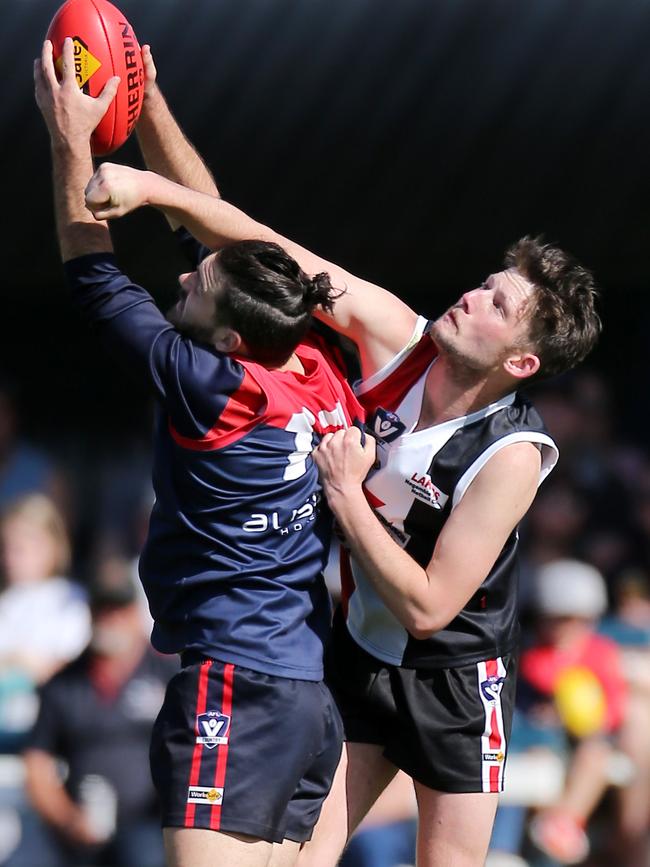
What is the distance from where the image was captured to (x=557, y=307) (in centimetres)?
317

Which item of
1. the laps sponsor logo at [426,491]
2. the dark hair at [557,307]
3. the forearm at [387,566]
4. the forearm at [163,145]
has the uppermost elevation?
the dark hair at [557,307]

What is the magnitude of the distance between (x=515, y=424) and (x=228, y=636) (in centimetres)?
78

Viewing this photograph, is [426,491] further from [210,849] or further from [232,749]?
[210,849]

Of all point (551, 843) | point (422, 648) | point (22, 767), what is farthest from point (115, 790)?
point (422, 648)

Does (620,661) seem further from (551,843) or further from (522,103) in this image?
(522,103)

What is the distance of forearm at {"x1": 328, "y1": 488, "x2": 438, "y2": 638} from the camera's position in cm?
300

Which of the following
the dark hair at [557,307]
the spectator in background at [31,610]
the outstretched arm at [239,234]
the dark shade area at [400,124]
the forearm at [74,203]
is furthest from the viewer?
the spectator in background at [31,610]

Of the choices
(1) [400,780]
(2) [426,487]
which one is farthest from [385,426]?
(1) [400,780]

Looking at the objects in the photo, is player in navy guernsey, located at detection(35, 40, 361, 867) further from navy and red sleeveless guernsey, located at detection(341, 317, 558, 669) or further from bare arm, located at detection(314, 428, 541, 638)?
navy and red sleeveless guernsey, located at detection(341, 317, 558, 669)

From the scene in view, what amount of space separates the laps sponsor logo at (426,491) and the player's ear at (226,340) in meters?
0.55

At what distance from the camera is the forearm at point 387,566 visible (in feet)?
9.84

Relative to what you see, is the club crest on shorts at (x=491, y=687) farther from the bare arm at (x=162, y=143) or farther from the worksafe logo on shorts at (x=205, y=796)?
the bare arm at (x=162, y=143)

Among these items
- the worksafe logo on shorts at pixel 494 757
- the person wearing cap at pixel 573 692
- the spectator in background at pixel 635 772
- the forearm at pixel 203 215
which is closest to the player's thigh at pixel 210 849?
the worksafe logo on shorts at pixel 494 757

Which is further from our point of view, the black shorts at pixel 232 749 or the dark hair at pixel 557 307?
the dark hair at pixel 557 307
